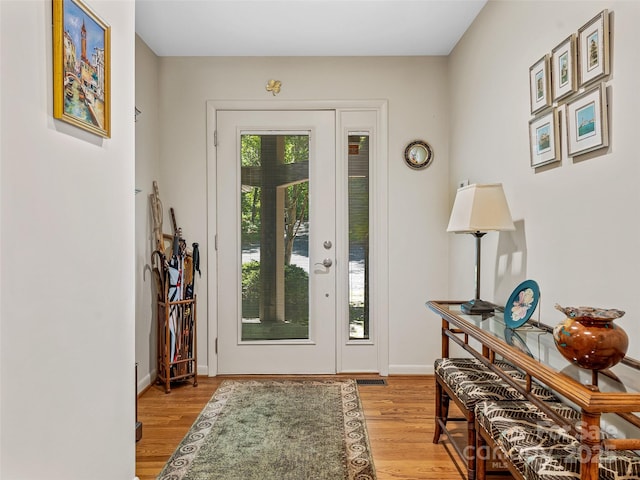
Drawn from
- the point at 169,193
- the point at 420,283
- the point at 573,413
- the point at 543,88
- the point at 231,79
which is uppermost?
the point at 231,79

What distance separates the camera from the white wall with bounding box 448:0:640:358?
155 cm

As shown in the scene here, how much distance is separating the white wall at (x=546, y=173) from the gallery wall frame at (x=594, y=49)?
0.03 m

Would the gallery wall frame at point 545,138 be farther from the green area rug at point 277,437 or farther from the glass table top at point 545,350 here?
the green area rug at point 277,437

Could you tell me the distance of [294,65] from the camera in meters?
3.65

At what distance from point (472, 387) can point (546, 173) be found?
3.45ft

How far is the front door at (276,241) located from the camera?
3.69m

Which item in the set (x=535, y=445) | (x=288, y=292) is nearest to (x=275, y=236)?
(x=288, y=292)

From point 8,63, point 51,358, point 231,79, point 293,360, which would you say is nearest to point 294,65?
point 231,79

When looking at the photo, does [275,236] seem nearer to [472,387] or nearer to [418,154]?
[418,154]

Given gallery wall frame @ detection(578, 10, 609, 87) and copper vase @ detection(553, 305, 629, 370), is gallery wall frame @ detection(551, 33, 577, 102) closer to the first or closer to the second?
gallery wall frame @ detection(578, 10, 609, 87)

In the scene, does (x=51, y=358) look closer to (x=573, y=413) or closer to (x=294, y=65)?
(x=573, y=413)

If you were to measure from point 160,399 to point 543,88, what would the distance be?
9.97 ft

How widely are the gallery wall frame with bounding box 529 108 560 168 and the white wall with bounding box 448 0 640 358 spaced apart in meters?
0.06

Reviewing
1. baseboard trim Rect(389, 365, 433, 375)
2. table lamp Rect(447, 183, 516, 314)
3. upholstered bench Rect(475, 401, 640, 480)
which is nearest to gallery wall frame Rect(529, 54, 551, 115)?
table lamp Rect(447, 183, 516, 314)
